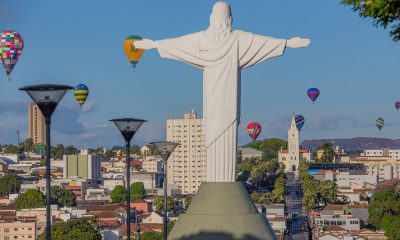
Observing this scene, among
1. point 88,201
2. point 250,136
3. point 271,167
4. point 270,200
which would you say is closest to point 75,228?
point 270,200

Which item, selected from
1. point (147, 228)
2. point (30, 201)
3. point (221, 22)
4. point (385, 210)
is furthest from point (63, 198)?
point (221, 22)

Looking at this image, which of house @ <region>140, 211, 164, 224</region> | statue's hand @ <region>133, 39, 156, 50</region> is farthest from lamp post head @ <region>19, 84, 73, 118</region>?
house @ <region>140, 211, 164, 224</region>

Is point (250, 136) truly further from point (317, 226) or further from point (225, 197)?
point (225, 197)

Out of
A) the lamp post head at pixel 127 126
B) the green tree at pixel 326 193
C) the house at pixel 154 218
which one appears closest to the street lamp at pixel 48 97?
the lamp post head at pixel 127 126

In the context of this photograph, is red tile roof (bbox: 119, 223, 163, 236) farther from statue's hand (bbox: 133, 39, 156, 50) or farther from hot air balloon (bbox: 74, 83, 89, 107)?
statue's hand (bbox: 133, 39, 156, 50)

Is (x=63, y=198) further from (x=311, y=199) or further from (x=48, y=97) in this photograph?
(x=48, y=97)
